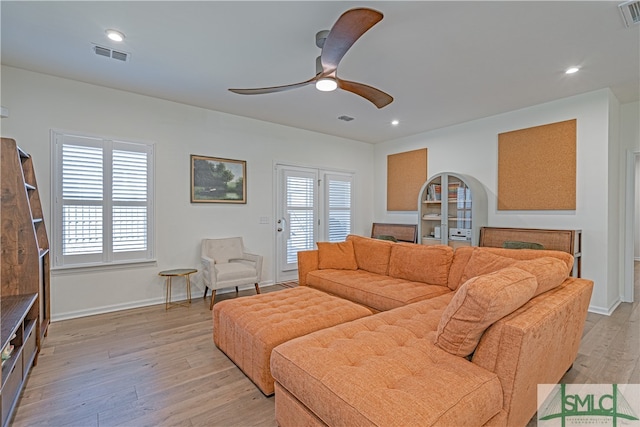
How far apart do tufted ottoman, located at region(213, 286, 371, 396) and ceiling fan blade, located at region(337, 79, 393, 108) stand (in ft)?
5.92

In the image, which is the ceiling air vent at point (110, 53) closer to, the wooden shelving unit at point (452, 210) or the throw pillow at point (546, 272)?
the throw pillow at point (546, 272)

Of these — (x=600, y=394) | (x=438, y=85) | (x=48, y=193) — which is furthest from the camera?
(x=438, y=85)

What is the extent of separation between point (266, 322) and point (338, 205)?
12.7ft

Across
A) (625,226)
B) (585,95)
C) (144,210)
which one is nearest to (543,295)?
(585,95)

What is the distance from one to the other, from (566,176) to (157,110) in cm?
520

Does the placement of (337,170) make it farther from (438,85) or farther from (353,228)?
(438,85)

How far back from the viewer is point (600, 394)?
2.05m

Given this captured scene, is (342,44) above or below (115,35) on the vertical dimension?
below

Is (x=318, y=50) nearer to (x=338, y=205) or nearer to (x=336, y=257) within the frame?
(x=336, y=257)

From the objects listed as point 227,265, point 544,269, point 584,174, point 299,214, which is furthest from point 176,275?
point 584,174

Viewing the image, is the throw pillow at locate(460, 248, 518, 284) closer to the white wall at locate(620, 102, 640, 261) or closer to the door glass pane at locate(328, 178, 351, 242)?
the white wall at locate(620, 102, 640, 261)

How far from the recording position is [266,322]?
87.0 inches

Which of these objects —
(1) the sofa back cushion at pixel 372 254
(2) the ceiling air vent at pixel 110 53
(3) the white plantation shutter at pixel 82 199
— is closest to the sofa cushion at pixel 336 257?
(1) the sofa back cushion at pixel 372 254

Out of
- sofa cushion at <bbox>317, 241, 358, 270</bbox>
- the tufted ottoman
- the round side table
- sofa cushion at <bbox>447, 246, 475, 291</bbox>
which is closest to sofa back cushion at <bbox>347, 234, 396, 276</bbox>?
sofa cushion at <bbox>317, 241, 358, 270</bbox>
